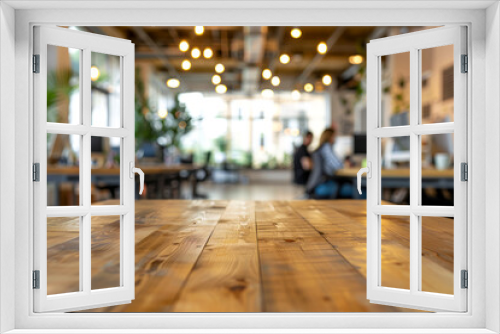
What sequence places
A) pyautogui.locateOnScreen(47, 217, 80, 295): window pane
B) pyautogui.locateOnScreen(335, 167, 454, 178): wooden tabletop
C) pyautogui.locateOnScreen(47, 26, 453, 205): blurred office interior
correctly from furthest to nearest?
pyautogui.locateOnScreen(47, 26, 453, 205): blurred office interior, pyautogui.locateOnScreen(335, 167, 454, 178): wooden tabletop, pyautogui.locateOnScreen(47, 217, 80, 295): window pane

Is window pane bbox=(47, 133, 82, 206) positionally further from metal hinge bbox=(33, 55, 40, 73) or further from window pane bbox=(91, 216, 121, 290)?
metal hinge bbox=(33, 55, 40, 73)

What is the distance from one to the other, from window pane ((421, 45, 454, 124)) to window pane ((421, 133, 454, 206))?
150 cm

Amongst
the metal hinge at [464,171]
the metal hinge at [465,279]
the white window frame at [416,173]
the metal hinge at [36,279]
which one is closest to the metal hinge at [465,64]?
the white window frame at [416,173]

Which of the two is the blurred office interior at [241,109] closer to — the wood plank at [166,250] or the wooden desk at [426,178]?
the wooden desk at [426,178]

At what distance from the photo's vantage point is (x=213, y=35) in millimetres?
10133

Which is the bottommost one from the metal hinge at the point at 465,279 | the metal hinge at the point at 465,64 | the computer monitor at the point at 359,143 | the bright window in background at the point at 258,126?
the metal hinge at the point at 465,279

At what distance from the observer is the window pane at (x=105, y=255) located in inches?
87.6

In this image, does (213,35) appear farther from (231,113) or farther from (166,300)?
(166,300)

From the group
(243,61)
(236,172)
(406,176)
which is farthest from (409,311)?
(236,172)

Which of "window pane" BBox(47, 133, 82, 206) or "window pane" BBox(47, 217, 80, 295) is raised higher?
"window pane" BBox(47, 133, 82, 206)

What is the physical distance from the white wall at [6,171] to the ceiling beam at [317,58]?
8.44 meters

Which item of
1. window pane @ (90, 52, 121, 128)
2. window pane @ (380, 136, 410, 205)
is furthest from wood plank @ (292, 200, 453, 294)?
window pane @ (90, 52, 121, 128)

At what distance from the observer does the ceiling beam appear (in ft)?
32.3

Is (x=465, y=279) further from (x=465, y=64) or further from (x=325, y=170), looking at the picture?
(x=325, y=170)
